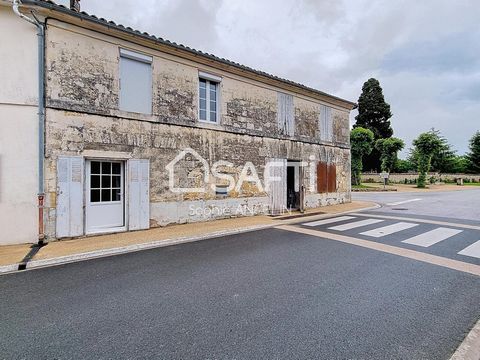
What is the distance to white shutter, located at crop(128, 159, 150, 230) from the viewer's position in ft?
24.6

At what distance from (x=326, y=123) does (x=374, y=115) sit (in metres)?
30.1

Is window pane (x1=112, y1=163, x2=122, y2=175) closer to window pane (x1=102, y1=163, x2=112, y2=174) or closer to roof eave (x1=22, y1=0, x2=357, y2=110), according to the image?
window pane (x1=102, y1=163, x2=112, y2=174)

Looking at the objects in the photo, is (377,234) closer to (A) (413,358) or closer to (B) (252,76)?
(A) (413,358)

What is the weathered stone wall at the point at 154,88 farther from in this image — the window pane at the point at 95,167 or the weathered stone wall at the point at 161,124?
the window pane at the point at 95,167

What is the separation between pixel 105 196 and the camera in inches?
289

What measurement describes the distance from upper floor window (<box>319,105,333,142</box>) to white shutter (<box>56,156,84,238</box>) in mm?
10990

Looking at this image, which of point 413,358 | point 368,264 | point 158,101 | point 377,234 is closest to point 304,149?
point 377,234

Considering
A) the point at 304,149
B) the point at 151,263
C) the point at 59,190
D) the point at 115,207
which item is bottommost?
the point at 151,263

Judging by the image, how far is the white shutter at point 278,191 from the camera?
36.3 feet

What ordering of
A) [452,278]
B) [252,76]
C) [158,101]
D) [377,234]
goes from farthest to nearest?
[252,76], [158,101], [377,234], [452,278]

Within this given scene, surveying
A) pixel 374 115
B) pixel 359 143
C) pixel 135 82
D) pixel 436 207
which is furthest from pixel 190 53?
pixel 374 115

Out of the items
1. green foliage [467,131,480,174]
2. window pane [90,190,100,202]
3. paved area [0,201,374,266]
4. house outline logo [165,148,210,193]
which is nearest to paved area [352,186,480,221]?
paved area [0,201,374,266]

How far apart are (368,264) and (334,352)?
111 inches

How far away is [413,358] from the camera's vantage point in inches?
90.3
